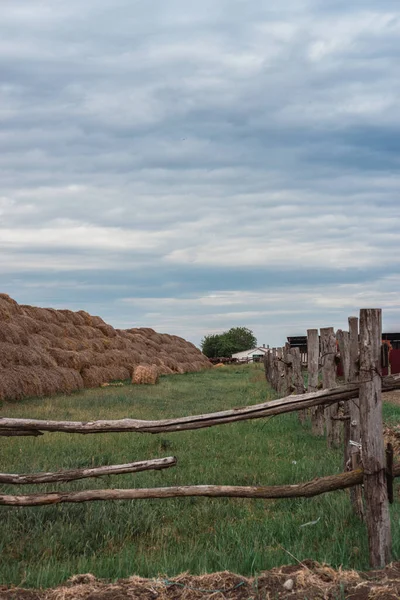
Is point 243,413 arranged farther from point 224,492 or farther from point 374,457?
point 374,457

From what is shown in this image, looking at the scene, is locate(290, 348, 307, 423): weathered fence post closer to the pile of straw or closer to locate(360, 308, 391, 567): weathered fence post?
locate(360, 308, 391, 567): weathered fence post

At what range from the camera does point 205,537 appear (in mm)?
5828

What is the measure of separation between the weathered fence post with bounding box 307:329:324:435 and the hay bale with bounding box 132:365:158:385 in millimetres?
16238

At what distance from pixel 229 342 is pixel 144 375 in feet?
156

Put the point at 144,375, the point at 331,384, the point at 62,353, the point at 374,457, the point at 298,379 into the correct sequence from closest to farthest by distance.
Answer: the point at 374,457 → the point at 331,384 → the point at 298,379 → the point at 62,353 → the point at 144,375

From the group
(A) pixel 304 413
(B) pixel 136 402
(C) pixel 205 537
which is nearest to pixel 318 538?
(C) pixel 205 537

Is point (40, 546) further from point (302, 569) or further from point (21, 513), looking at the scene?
point (302, 569)

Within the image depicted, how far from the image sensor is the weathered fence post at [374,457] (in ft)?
16.2

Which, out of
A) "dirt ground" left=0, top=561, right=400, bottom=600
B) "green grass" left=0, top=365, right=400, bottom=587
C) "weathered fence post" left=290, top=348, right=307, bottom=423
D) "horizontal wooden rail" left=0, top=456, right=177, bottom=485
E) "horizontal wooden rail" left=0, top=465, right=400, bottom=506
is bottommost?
"green grass" left=0, top=365, right=400, bottom=587

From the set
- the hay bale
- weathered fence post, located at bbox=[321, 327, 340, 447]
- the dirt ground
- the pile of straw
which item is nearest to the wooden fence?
the dirt ground

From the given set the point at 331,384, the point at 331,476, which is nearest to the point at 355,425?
the point at 331,476

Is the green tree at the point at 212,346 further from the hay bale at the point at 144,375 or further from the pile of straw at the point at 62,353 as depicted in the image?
the hay bale at the point at 144,375

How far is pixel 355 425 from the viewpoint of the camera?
6.49 meters

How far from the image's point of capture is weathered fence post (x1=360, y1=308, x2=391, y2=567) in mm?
4945
